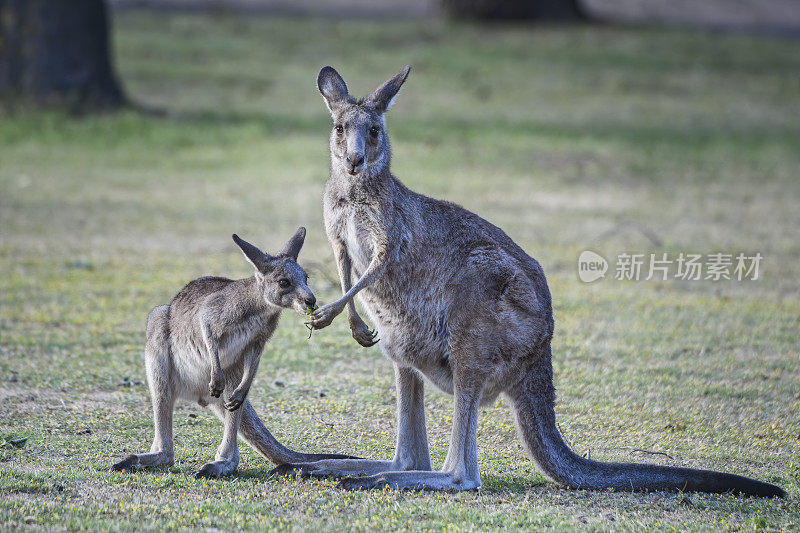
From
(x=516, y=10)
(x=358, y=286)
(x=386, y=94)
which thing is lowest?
(x=358, y=286)

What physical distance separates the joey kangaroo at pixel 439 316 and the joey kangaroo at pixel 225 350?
8.3 inches

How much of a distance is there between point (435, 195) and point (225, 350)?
8400mm

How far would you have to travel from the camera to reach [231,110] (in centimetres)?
1727

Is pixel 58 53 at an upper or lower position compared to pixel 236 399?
upper

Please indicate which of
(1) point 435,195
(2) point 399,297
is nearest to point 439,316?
(2) point 399,297

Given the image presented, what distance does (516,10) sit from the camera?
22203mm

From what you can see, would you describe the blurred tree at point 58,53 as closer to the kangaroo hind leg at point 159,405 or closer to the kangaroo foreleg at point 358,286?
the kangaroo hind leg at point 159,405

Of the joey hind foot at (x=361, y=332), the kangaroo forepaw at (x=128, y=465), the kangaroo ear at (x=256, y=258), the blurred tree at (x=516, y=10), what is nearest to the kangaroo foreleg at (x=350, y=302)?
the joey hind foot at (x=361, y=332)

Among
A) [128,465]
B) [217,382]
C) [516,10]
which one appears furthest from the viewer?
[516,10]

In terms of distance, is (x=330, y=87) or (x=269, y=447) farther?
(x=330, y=87)

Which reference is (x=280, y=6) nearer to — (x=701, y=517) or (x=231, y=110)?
(x=231, y=110)

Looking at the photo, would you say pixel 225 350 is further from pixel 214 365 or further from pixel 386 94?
pixel 386 94

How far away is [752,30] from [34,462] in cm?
2127

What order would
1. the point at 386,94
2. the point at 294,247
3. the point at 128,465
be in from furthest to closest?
the point at 386,94, the point at 294,247, the point at 128,465
